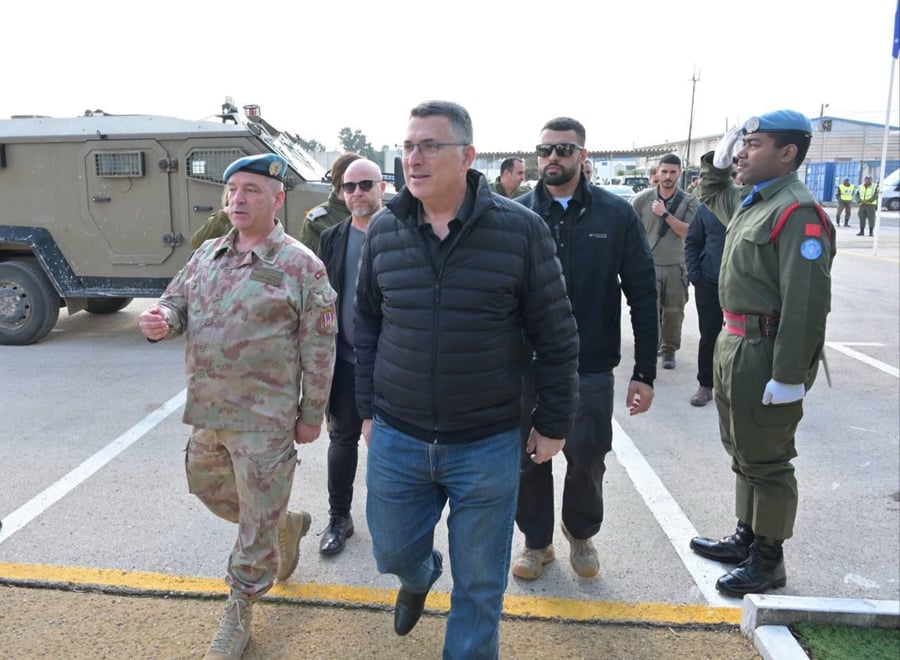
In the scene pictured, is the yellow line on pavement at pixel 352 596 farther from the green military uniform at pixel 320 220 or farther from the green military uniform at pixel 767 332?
the green military uniform at pixel 320 220

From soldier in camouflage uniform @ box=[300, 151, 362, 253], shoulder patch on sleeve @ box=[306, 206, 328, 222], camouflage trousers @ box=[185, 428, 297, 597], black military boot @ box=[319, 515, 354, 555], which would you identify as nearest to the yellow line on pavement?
black military boot @ box=[319, 515, 354, 555]

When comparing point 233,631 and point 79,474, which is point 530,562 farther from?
point 79,474

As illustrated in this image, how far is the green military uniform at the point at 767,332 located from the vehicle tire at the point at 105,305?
26.2 feet

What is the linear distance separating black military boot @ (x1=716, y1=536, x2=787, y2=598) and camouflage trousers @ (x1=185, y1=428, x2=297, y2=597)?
1877 millimetres

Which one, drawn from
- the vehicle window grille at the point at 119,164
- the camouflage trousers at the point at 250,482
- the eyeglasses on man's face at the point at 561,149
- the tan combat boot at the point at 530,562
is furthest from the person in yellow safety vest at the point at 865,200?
the camouflage trousers at the point at 250,482

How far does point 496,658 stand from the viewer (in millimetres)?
2271

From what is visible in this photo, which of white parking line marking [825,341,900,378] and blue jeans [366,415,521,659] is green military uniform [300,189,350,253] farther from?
white parking line marking [825,341,900,378]

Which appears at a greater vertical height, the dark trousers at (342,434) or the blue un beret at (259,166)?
the blue un beret at (259,166)

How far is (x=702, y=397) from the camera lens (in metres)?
5.78

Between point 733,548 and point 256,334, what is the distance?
2.36m

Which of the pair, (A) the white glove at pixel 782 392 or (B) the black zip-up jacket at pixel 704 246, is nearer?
(A) the white glove at pixel 782 392

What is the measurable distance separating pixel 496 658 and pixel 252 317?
1.36 metres

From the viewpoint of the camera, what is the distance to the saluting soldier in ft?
9.19

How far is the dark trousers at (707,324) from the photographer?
5.79 m
